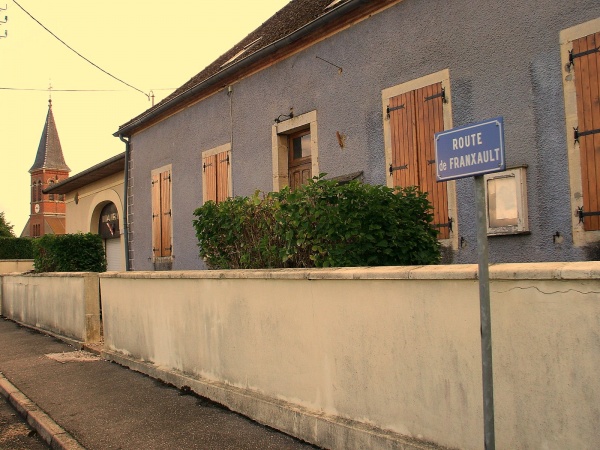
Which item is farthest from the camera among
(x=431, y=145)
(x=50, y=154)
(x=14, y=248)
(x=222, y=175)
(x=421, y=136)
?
(x=50, y=154)

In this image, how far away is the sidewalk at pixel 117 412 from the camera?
4.89m

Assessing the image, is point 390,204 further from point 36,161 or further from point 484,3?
point 36,161

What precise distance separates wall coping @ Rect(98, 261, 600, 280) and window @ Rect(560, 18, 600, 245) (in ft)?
8.98

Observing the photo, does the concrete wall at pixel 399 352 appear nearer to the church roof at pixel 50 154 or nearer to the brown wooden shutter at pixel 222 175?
the brown wooden shutter at pixel 222 175

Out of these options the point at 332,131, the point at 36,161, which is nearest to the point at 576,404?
the point at 332,131

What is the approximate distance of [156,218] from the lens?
13961 millimetres

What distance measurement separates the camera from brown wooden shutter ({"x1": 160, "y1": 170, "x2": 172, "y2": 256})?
1338 centimetres

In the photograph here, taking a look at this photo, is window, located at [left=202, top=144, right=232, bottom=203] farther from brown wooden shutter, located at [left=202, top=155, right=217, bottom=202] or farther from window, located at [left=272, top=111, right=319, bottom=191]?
window, located at [left=272, top=111, right=319, bottom=191]

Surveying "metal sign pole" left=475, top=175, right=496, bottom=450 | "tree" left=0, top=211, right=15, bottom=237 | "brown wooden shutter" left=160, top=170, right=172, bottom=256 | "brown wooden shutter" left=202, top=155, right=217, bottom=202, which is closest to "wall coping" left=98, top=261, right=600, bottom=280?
"metal sign pole" left=475, top=175, right=496, bottom=450

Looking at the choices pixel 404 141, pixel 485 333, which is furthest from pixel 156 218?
pixel 485 333

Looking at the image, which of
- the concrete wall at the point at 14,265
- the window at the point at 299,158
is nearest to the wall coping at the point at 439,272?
the window at the point at 299,158

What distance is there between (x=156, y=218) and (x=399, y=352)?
1068 cm

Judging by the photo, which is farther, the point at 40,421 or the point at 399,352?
the point at 40,421

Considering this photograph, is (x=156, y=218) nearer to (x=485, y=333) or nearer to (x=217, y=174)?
(x=217, y=174)
